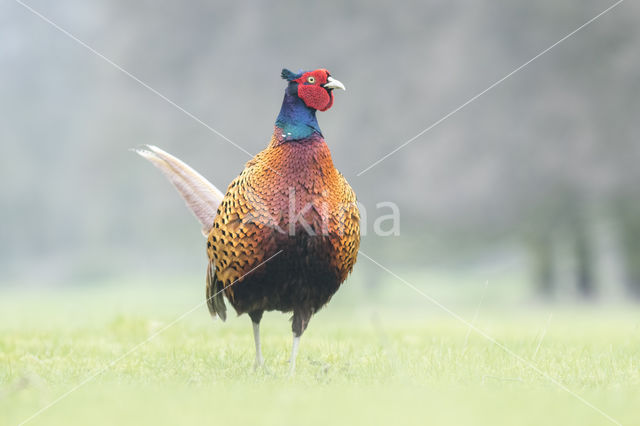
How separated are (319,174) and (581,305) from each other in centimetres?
1115

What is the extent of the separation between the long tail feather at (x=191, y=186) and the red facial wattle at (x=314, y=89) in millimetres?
1258

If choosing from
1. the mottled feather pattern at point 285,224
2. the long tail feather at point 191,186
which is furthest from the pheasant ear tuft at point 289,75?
the long tail feather at point 191,186

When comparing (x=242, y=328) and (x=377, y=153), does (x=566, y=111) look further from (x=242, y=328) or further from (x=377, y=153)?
(x=242, y=328)

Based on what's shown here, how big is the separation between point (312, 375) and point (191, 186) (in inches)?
79.5

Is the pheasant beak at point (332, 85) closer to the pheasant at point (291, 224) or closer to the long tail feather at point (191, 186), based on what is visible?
the pheasant at point (291, 224)

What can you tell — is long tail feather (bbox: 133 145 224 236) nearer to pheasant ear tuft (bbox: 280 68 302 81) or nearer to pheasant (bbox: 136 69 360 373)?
pheasant (bbox: 136 69 360 373)

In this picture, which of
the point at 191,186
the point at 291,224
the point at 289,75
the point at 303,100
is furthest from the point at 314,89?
the point at 191,186

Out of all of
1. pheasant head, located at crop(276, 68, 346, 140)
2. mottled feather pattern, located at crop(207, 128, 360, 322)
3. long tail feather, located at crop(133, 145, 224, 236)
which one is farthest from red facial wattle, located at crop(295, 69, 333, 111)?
long tail feather, located at crop(133, 145, 224, 236)

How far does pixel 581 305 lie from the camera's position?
14305mm

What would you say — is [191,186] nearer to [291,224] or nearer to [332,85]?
[291,224]

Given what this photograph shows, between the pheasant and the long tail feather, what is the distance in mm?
585

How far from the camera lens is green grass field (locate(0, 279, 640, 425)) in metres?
3.41

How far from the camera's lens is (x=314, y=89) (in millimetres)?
5051

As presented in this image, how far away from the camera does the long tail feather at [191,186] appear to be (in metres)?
5.75
